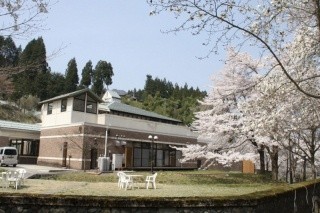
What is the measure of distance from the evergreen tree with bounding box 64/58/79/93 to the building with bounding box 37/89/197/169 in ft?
110

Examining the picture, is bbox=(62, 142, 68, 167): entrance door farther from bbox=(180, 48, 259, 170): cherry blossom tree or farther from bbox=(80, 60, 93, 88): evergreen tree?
bbox=(80, 60, 93, 88): evergreen tree

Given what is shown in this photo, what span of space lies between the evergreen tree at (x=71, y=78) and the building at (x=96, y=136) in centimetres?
3360

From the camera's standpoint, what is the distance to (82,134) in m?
32.9

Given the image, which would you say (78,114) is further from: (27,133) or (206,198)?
(206,198)

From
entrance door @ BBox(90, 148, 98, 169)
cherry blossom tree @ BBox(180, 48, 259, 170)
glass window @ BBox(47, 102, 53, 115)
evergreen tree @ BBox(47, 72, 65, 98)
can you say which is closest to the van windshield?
entrance door @ BBox(90, 148, 98, 169)

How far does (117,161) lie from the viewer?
3322 cm

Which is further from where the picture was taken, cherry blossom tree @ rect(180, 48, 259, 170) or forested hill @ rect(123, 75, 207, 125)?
forested hill @ rect(123, 75, 207, 125)

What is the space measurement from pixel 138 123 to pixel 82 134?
23.1 feet

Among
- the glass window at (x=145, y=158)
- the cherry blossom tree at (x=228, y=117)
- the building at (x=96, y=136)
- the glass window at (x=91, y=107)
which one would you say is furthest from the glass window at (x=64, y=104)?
the cherry blossom tree at (x=228, y=117)

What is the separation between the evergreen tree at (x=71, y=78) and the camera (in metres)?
73.4

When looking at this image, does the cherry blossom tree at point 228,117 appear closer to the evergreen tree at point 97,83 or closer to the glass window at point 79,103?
the glass window at point 79,103

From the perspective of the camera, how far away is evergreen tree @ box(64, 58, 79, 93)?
7344cm

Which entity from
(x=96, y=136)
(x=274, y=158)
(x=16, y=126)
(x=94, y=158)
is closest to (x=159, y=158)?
(x=94, y=158)

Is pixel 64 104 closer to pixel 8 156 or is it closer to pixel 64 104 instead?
pixel 64 104
